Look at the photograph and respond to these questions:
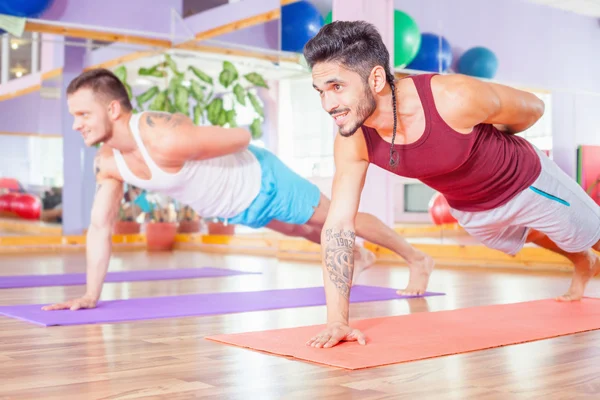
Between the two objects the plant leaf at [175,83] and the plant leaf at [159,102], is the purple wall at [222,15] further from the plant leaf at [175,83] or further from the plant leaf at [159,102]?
the plant leaf at [159,102]

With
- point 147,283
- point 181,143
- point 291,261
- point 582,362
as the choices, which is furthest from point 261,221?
point 291,261

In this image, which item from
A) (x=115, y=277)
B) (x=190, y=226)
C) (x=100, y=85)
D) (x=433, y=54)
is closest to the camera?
(x=100, y=85)

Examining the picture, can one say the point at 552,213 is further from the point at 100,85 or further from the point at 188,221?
the point at 188,221

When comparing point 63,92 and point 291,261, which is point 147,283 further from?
point 63,92

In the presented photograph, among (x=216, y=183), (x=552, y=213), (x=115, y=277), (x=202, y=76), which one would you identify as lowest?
(x=115, y=277)

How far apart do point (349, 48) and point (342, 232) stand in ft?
1.62

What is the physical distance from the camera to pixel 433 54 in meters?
5.08

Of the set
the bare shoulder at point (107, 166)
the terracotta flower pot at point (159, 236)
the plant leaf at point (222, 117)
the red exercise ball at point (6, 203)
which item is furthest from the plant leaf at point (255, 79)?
the bare shoulder at point (107, 166)

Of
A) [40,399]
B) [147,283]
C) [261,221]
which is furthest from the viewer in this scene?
[147,283]

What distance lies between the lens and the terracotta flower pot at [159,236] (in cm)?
697

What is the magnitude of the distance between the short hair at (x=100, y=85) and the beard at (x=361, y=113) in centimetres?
111

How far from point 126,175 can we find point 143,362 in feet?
3.80

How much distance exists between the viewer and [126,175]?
2.78 m

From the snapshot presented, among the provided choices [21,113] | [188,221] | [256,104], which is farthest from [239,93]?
[21,113]
